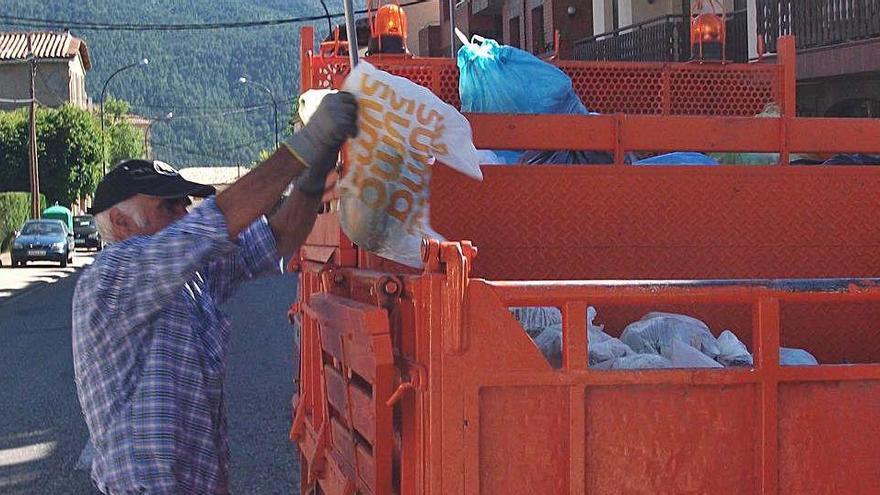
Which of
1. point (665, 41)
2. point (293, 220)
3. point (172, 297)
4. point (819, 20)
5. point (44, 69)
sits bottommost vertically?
point (172, 297)

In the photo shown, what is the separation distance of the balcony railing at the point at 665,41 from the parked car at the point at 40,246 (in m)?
21.0

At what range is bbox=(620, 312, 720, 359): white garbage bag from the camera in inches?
130

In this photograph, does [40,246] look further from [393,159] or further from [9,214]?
[393,159]

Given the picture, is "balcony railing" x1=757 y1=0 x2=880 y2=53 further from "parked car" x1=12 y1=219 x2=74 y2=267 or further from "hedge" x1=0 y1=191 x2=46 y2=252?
"hedge" x1=0 y1=191 x2=46 y2=252

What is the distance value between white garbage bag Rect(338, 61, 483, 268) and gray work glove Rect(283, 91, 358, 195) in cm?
24

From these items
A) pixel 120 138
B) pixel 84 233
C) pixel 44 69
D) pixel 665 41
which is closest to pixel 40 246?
pixel 84 233

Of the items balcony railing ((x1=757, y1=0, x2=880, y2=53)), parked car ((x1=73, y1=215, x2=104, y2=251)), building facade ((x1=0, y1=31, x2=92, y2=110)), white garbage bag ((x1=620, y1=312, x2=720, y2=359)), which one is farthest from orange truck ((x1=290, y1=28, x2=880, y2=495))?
building facade ((x1=0, y1=31, x2=92, y2=110))

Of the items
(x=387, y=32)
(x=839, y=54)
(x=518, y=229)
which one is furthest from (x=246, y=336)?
(x=518, y=229)

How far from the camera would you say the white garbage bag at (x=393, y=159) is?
3064mm

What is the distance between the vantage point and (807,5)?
16.3m

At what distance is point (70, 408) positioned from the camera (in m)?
10.4

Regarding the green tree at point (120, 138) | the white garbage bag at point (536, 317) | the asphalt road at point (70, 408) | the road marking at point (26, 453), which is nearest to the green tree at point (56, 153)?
the green tree at point (120, 138)

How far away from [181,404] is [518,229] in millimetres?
1497

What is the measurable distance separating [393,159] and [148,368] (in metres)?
0.83
